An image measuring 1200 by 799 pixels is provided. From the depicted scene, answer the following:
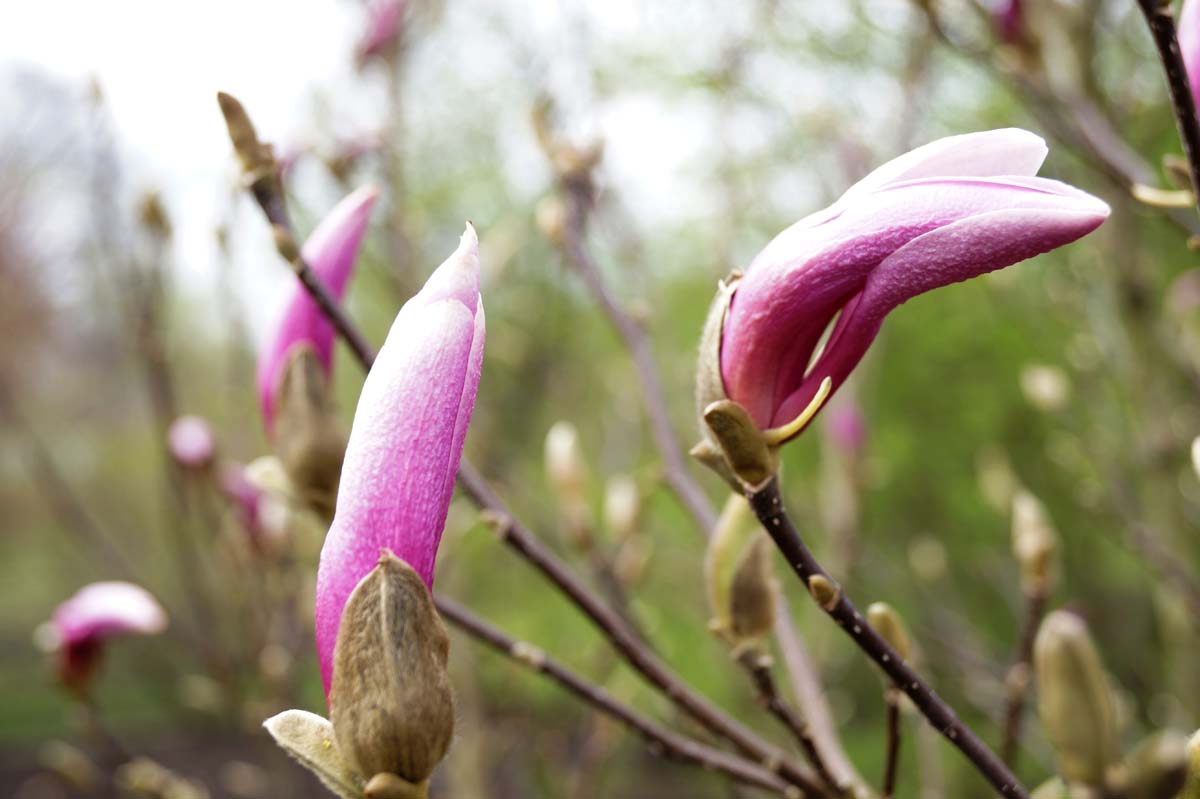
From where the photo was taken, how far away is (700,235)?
653cm

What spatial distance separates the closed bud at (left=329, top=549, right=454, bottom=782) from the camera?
1.45 feet

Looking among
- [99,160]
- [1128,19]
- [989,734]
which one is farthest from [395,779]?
[989,734]

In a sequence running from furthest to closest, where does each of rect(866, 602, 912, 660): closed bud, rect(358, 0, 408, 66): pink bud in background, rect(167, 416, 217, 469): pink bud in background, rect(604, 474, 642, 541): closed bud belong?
rect(358, 0, 408, 66): pink bud in background
rect(167, 416, 217, 469): pink bud in background
rect(604, 474, 642, 541): closed bud
rect(866, 602, 912, 660): closed bud

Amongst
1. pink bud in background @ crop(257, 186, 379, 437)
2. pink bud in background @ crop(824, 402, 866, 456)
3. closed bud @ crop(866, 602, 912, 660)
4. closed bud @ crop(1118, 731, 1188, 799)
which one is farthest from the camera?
pink bud in background @ crop(824, 402, 866, 456)

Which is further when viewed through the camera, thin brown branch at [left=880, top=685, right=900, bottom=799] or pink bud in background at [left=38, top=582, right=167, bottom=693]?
pink bud in background at [left=38, top=582, right=167, bottom=693]

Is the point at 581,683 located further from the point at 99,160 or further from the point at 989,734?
the point at 989,734

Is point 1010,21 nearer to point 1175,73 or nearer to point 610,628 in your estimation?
point 1175,73

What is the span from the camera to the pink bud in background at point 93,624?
111 centimetres

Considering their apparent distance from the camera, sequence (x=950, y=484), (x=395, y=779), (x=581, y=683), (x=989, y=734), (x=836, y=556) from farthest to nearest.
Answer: (x=950, y=484)
(x=989, y=734)
(x=836, y=556)
(x=581, y=683)
(x=395, y=779)

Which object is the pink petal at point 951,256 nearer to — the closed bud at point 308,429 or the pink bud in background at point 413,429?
the pink bud in background at point 413,429

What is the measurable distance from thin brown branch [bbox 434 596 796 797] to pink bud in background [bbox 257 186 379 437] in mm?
200

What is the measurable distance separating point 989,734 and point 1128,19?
10.9 feet

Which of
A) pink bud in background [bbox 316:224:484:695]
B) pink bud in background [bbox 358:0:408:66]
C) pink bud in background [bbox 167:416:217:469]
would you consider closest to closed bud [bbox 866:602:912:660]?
pink bud in background [bbox 316:224:484:695]

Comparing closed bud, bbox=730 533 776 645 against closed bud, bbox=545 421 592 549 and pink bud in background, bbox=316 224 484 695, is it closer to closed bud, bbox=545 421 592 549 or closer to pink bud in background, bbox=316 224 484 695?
pink bud in background, bbox=316 224 484 695
